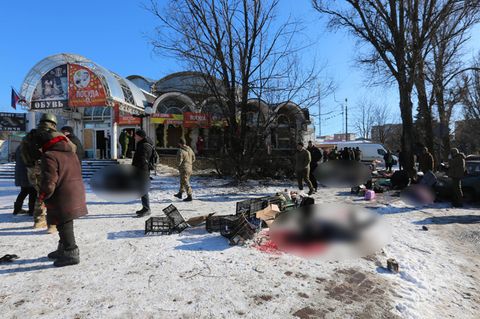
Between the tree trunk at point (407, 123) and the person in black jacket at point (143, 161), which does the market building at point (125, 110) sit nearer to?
the tree trunk at point (407, 123)

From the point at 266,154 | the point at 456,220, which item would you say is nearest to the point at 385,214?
the point at 456,220

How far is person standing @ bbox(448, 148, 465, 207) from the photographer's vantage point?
8820 millimetres

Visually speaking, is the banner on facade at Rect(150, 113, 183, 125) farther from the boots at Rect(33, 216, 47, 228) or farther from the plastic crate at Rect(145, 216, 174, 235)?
the plastic crate at Rect(145, 216, 174, 235)

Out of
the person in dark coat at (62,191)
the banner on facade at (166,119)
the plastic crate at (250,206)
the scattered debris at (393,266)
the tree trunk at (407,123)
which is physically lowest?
the scattered debris at (393,266)

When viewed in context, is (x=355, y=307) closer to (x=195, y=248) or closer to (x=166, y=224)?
(x=195, y=248)

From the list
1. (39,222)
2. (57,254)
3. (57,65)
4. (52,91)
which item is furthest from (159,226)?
(57,65)

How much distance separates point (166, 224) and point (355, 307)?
3.47 metres

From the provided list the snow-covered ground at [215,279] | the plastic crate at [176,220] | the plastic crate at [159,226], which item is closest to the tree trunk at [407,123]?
the snow-covered ground at [215,279]

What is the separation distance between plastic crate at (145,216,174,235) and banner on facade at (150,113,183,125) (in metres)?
19.6

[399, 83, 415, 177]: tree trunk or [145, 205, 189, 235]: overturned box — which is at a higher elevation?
[399, 83, 415, 177]: tree trunk

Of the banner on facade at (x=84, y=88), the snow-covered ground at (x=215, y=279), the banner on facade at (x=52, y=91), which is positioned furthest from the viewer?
the banner on facade at (x=52, y=91)

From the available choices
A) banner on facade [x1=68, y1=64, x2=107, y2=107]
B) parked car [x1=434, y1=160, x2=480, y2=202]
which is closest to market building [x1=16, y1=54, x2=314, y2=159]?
banner on facade [x1=68, y1=64, x2=107, y2=107]

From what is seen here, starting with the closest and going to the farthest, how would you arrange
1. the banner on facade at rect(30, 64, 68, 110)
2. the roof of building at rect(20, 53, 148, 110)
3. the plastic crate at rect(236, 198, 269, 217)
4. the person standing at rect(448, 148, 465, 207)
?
the plastic crate at rect(236, 198, 269, 217)
the person standing at rect(448, 148, 465, 207)
the roof of building at rect(20, 53, 148, 110)
the banner on facade at rect(30, 64, 68, 110)

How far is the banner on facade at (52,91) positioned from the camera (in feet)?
64.3
